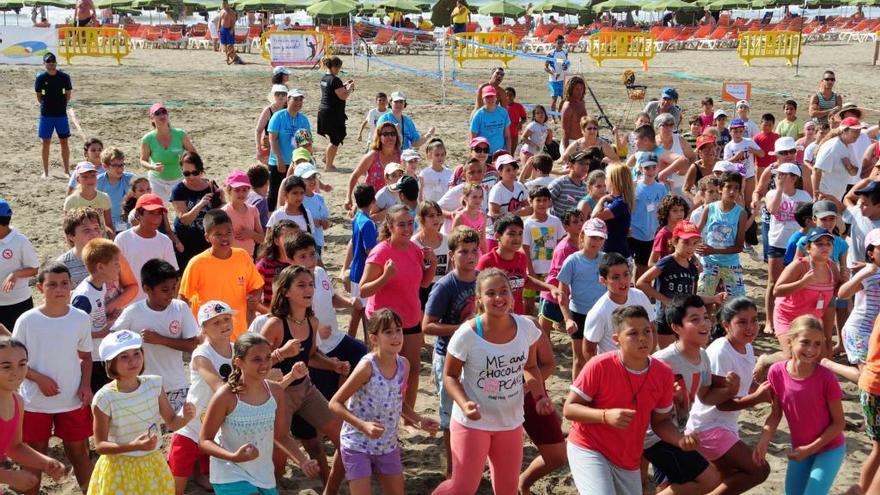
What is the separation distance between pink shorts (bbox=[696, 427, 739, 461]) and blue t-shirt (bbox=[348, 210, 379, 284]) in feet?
10.9

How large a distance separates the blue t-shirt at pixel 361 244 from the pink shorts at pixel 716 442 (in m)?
3.34

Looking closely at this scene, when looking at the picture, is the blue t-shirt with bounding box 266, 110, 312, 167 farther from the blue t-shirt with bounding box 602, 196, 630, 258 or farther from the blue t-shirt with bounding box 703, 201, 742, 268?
the blue t-shirt with bounding box 703, 201, 742, 268

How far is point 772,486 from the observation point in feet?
21.8

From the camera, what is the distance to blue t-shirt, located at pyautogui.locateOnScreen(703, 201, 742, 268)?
8.95 metres

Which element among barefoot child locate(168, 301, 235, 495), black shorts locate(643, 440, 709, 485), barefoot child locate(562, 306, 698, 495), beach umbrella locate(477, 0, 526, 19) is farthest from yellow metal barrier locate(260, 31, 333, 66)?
barefoot child locate(562, 306, 698, 495)

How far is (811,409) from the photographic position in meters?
5.60

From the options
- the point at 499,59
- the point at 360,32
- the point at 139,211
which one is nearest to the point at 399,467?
the point at 139,211

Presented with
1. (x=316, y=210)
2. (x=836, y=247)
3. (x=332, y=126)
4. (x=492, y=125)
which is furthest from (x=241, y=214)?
(x=332, y=126)

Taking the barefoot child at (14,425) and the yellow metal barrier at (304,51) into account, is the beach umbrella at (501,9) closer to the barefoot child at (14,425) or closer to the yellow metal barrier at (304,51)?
the yellow metal barrier at (304,51)

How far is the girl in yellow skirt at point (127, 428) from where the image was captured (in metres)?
5.19

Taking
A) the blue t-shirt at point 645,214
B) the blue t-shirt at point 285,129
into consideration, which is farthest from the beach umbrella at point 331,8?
the blue t-shirt at point 645,214

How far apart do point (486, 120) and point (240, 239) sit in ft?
17.3

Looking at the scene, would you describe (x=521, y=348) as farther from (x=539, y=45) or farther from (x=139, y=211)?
(x=539, y=45)

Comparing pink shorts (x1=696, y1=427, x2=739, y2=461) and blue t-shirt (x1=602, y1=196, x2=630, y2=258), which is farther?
blue t-shirt (x1=602, y1=196, x2=630, y2=258)
